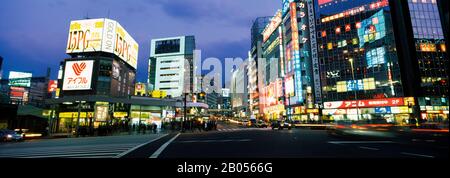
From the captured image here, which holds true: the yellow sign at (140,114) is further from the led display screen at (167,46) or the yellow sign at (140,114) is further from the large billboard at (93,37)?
the led display screen at (167,46)

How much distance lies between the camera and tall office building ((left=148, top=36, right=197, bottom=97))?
11715 centimetres

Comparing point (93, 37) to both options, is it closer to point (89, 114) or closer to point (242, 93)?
point (89, 114)

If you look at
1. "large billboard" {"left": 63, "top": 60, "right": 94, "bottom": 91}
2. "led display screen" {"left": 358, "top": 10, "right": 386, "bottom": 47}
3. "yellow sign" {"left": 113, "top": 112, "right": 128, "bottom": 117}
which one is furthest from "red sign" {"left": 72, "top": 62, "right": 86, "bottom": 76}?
"led display screen" {"left": 358, "top": 10, "right": 386, "bottom": 47}

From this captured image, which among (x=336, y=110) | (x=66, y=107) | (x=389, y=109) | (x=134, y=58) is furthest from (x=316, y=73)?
(x=66, y=107)

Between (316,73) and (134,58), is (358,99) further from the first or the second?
(134,58)

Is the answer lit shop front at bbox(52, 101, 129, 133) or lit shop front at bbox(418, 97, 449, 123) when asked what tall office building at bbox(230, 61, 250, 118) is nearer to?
lit shop front at bbox(418, 97, 449, 123)

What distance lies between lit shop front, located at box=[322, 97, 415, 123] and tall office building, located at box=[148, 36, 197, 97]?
3045 inches

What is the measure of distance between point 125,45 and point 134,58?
19.1ft

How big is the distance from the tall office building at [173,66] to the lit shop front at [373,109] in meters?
77.4

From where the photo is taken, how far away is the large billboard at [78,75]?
42.2 meters

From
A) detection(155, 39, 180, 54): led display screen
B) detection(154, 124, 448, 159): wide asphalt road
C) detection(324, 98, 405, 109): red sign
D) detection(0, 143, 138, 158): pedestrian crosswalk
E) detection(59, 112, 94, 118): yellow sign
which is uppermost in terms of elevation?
detection(155, 39, 180, 54): led display screen

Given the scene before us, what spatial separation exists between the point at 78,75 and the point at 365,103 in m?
58.7
